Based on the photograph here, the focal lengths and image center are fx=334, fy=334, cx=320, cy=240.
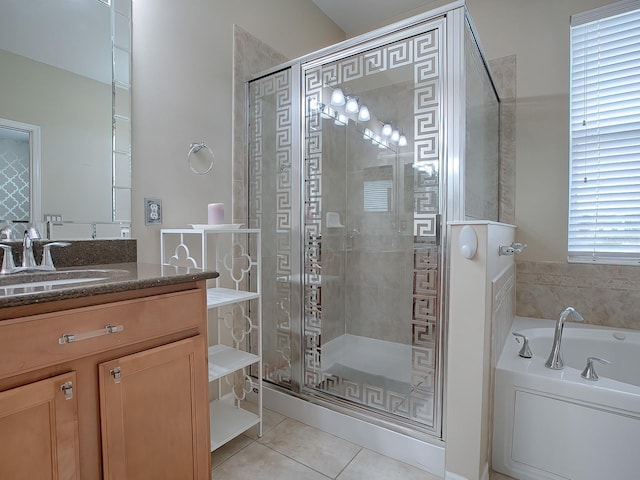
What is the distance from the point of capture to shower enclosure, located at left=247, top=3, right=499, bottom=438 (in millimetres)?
1516

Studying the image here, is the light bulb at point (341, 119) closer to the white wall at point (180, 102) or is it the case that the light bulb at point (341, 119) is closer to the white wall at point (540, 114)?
the white wall at point (180, 102)

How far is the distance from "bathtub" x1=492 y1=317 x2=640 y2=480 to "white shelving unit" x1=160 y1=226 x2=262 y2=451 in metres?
1.22

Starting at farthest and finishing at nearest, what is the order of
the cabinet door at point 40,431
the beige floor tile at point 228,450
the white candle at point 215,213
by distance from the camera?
the white candle at point 215,213
the beige floor tile at point 228,450
the cabinet door at point 40,431

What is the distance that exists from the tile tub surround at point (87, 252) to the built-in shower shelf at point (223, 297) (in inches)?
16.3

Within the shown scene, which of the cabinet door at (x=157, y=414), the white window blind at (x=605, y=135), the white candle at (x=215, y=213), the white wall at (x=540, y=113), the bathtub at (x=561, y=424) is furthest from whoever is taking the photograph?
the white wall at (x=540, y=113)

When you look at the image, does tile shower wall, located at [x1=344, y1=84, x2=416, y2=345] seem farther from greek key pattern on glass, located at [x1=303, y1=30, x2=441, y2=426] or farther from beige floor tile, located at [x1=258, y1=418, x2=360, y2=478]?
beige floor tile, located at [x1=258, y1=418, x2=360, y2=478]

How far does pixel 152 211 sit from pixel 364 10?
8.23 feet

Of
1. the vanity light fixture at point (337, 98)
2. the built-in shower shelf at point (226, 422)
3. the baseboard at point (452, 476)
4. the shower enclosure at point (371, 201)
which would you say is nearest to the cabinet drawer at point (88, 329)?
the built-in shower shelf at point (226, 422)

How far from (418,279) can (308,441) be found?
103 cm

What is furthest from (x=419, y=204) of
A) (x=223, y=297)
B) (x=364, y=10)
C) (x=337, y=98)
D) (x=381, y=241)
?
(x=364, y=10)

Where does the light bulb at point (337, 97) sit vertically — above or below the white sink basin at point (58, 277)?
above

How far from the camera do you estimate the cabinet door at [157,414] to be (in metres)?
0.93

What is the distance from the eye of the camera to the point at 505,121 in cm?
250

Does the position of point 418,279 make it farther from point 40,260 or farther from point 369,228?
point 40,260
